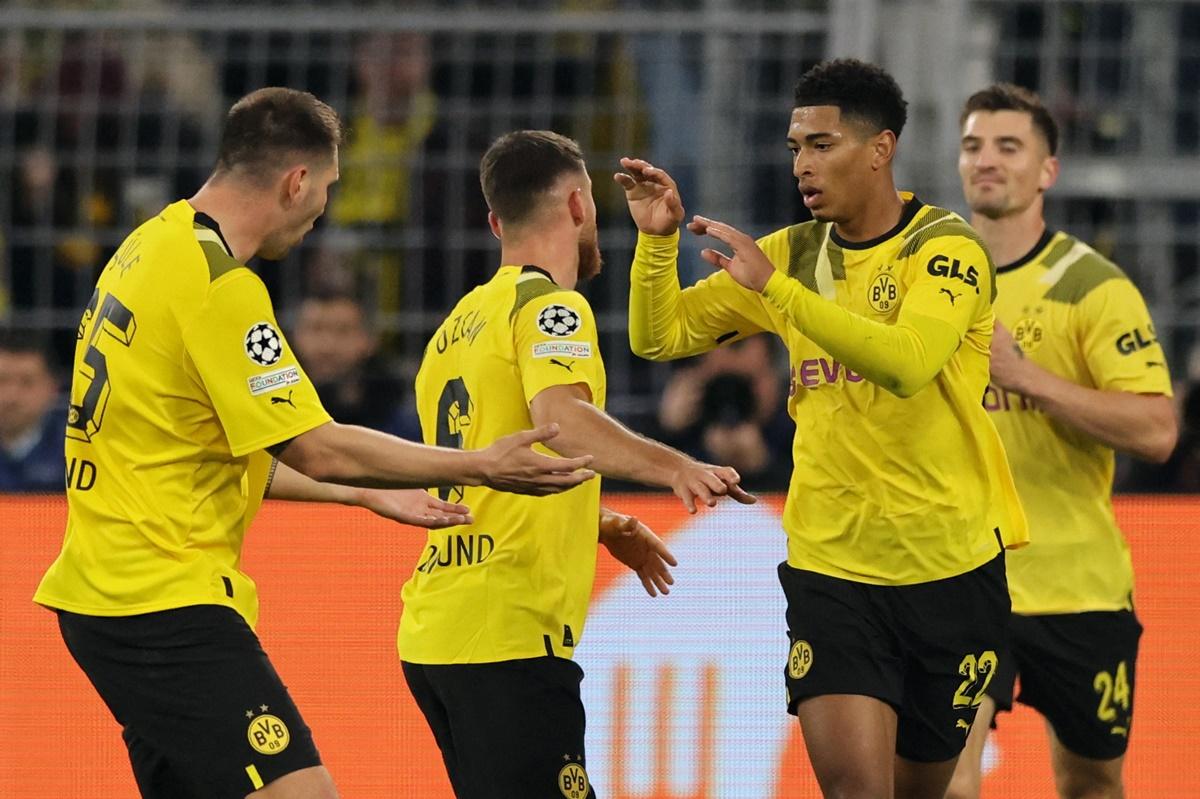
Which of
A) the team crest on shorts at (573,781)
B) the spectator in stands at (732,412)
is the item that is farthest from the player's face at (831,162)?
the spectator in stands at (732,412)

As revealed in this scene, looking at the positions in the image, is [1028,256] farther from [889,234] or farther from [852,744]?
[852,744]

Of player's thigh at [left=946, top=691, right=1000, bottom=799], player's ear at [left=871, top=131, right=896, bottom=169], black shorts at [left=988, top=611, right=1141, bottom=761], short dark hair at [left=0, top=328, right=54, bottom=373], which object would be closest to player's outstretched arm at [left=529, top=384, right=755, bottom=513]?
player's ear at [left=871, top=131, right=896, bottom=169]

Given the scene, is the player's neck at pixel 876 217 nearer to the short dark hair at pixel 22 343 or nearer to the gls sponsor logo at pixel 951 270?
the gls sponsor logo at pixel 951 270

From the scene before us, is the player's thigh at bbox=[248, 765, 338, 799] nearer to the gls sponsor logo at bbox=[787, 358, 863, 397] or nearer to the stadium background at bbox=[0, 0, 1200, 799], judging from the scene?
the gls sponsor logo at bbox=[787, 358, 863, 397]

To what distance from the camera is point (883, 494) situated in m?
5.54

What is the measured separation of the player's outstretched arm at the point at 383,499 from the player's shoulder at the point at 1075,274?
2.37 m

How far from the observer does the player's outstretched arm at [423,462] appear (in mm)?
4660

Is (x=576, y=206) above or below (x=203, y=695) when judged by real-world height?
above

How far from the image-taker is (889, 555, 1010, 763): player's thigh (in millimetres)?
5574

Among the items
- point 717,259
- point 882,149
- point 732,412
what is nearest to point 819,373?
point 717,259

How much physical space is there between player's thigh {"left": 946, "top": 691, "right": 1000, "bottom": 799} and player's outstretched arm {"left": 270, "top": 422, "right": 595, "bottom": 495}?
2.07 metres

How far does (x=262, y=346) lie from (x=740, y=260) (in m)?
1.28

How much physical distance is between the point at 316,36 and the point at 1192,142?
3973 millimetres

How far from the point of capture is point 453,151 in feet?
30.4
